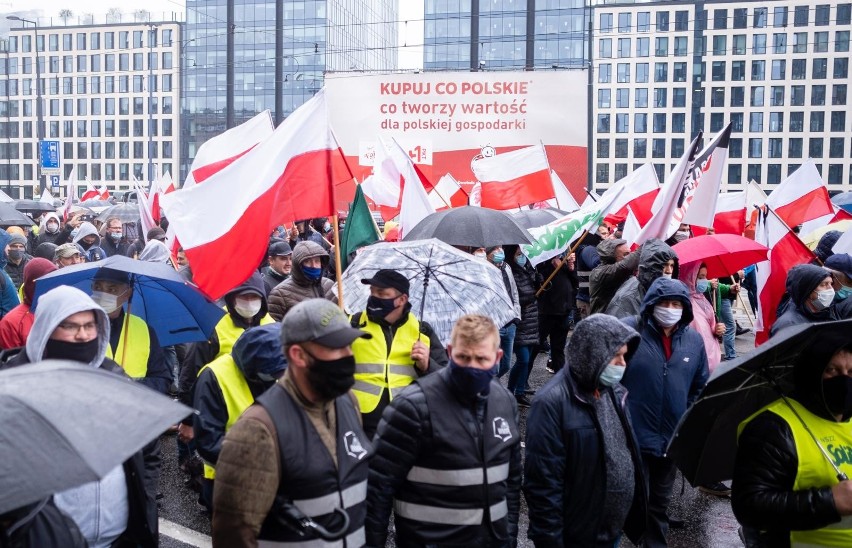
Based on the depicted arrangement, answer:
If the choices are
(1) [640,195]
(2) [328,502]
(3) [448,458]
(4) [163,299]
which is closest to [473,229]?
(4) [163,299]

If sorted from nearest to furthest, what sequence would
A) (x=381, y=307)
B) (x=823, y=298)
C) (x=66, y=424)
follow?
(x=66, y=424), (x=381, y=307), (x=823, y=298)

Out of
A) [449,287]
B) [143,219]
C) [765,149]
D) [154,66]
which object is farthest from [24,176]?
[449,287]

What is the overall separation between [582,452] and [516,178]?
25.4 ft

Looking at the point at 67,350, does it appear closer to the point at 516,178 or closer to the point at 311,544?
the point at 311,544

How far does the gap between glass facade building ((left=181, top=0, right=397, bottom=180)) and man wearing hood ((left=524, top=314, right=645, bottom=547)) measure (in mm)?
75010

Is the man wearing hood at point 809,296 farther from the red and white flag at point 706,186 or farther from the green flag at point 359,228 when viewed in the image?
the green flag at point 359,228

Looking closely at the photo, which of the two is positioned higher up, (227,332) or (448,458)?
(227,332)

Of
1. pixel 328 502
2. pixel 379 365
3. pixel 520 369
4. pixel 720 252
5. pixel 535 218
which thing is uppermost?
pixel 535 218

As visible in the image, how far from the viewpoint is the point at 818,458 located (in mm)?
3020

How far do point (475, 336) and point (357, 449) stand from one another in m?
0.68

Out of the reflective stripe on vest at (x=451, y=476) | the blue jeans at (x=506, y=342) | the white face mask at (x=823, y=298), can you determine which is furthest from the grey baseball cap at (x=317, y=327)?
the blue jeans at (x=506, y=342)

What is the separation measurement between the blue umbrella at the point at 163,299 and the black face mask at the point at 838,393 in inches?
122

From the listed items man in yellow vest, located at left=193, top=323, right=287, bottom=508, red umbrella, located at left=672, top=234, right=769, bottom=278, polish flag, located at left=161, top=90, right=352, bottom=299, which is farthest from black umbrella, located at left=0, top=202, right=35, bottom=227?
man in yellow vest, located at left=193, top=323, right=287, bottom=508

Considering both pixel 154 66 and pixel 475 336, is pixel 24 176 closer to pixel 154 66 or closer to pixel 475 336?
pixel 154 66
